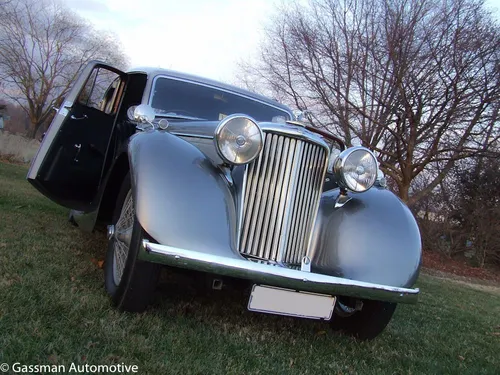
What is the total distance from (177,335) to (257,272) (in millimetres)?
607

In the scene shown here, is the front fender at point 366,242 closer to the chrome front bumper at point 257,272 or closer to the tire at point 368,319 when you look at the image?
the chrome front bumper at point 257,272

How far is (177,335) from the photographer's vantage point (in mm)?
2455

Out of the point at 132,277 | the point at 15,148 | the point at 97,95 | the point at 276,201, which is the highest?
the point at 97,95

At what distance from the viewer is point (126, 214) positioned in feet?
9.84

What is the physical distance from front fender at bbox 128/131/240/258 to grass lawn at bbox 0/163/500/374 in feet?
1.74

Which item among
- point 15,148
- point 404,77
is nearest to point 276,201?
point 404,77

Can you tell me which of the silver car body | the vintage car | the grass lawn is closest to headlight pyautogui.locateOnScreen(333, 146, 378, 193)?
the vintage car

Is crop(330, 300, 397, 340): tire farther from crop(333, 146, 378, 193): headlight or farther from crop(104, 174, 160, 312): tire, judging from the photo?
crop(104, 174, 160, 312): tire

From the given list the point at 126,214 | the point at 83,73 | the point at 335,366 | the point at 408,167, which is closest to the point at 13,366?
the point at 126,214

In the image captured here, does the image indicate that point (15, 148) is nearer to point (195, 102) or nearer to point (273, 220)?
point (195, 102)

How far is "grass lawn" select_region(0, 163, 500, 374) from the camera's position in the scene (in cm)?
210

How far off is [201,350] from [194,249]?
1.72 ft

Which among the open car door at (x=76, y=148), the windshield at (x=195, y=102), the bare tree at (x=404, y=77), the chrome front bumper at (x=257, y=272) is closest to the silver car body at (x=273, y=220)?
the chrome front bumper at (x=257, y=272)

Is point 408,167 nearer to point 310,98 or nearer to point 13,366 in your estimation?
point 310,98
